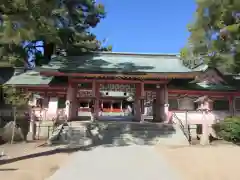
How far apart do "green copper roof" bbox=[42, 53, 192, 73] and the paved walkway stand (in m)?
7.58

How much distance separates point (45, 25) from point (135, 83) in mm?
9020

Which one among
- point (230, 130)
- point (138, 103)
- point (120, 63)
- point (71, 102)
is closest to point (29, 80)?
point (71, 102)

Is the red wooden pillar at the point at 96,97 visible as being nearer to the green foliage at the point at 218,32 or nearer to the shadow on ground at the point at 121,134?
the shadow on ground at the point at 121,134

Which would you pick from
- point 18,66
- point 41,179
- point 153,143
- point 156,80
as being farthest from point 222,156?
point 18,66

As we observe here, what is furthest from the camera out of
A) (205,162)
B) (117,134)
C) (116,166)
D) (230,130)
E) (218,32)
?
A: (117,134)

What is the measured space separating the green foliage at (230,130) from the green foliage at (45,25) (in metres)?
11.2

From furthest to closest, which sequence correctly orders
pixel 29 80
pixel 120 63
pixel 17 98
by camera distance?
pixel 120 63 → pixel 29 80 → pixel 17 98

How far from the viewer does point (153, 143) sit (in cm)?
1349

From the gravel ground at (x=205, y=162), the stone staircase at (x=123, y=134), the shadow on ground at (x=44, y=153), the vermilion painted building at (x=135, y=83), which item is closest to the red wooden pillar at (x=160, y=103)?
the vermilion painted building at (x=135, y=83)

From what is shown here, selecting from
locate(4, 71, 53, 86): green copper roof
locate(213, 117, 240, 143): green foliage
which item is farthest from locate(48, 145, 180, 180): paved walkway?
locate(4, 71, 53, 86): green copper roof

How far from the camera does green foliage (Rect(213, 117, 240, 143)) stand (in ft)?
46.5

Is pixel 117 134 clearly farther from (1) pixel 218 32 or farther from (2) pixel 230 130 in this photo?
(1) pixel 218 32

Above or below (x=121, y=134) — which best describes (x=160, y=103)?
above

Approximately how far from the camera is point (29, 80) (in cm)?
2030
